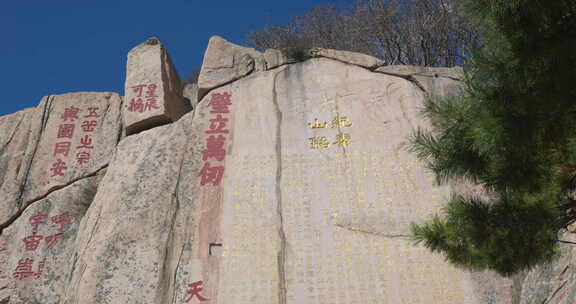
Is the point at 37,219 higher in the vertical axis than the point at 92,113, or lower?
lower

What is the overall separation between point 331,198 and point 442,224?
2172mm

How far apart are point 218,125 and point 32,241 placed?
2337 millimetres

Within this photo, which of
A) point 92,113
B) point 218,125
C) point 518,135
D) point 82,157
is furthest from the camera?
point 92,113

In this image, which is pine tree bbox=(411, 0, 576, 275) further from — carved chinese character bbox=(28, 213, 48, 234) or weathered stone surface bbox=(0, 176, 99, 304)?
carved chinese character bbox=(28, 213, 48, 234)

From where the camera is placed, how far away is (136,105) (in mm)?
6273

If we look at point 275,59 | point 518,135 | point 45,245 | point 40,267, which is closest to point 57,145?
point 45,245

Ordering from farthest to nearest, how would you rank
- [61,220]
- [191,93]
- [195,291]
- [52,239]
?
[191,93] < [61,220] < [52,239] < [195,291]

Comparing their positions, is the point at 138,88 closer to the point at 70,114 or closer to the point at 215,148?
the point at 70,114

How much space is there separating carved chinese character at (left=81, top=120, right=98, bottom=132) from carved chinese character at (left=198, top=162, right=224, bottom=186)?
1942mm

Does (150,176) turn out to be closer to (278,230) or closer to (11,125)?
(278,230)

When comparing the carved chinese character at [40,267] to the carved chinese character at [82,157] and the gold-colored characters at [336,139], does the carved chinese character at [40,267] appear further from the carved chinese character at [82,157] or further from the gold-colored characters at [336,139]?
the gold-colored characters at [336,139]

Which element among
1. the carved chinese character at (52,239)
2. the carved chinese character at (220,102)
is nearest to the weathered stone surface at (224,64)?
the carved chinese character at (220,102)

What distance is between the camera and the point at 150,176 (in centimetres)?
555

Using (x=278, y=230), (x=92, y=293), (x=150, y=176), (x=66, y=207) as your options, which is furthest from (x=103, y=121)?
(x=278, y=230)
